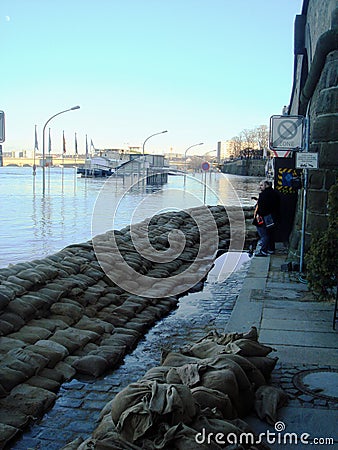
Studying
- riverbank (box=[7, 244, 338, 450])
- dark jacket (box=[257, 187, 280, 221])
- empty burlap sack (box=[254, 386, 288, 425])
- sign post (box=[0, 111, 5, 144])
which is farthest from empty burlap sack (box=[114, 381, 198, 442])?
dark jacket (box=[257, 187, 280, 221])

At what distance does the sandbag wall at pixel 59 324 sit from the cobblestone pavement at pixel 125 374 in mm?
131

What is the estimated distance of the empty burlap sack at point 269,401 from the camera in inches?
164

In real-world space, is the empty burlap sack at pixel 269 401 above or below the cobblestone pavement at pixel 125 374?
above

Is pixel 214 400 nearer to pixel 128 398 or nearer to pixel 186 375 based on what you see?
pixel 186 375

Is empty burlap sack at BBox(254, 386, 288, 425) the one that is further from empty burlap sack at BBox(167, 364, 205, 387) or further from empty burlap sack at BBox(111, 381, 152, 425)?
empty burlap sack at BBox(111, 381, 152, 425)

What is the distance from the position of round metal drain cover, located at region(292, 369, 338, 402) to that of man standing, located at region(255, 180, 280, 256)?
701 centimetres

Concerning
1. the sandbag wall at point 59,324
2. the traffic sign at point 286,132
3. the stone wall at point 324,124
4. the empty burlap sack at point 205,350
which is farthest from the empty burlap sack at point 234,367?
the traffic sign at point 286,132

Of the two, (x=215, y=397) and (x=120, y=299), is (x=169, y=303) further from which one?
(x=215, y=397)

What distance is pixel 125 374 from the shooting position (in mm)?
5938

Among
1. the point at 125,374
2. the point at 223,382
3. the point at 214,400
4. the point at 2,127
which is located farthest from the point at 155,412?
the point at 2,127

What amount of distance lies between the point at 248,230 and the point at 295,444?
15.3m

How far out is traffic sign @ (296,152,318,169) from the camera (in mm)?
8617

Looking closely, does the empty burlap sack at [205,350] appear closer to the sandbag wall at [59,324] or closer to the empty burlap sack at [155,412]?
the sandbag wall at [59,324]

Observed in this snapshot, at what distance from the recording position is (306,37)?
47.0ft
